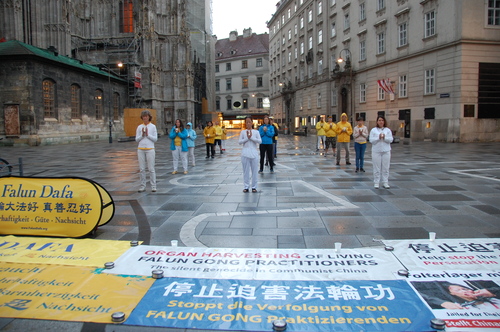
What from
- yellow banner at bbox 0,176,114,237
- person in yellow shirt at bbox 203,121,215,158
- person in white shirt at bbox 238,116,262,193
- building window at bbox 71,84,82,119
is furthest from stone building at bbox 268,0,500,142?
yellow banner at bbox 0,176,114,237

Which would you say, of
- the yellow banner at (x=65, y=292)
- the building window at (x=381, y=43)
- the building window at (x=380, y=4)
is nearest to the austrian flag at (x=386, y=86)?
the building window at (x=381, y=43)

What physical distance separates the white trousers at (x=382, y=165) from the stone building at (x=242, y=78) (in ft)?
244

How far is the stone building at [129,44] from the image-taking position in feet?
121

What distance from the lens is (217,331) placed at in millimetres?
3053

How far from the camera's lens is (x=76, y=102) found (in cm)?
3416

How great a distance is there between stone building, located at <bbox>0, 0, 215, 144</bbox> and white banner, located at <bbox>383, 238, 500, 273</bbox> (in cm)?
3436

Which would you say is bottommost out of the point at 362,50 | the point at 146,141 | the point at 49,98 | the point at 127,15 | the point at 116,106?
the point at 146,141

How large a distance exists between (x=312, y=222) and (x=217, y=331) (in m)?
3.52

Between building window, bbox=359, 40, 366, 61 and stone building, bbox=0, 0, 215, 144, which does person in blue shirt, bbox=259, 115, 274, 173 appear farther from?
building window, bbox=359, 40, 366, 61

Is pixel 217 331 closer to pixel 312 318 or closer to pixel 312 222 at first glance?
pixel 312 318

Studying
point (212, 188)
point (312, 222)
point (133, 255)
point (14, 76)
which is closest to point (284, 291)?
point (133, 255)

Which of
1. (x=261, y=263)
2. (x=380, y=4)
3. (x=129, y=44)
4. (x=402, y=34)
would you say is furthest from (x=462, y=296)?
(x=129, y=44)

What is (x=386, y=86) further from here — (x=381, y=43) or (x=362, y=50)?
(x=362, y=50)

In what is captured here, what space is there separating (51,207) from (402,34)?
3128 cm
